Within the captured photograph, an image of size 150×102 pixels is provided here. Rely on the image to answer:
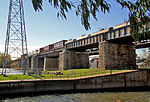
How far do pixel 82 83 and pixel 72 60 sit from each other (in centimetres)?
3400

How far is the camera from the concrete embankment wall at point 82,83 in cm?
2347

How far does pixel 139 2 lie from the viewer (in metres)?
8.20

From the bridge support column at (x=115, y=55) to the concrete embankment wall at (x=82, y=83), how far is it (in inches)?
328

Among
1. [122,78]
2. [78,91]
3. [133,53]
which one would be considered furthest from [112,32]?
[78,91]

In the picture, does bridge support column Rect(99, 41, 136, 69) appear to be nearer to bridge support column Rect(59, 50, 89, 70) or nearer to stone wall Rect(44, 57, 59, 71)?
bridge support column Rect(59, 50, 89, 70)

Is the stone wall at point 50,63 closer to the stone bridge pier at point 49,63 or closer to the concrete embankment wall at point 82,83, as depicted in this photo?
the stone bridge pier at point 49,63

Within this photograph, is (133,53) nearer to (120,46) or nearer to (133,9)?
(120,46)

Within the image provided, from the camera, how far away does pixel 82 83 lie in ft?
88.4

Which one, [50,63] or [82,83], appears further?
[50,63]

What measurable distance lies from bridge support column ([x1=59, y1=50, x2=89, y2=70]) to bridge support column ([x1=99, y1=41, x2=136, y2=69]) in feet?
73.3

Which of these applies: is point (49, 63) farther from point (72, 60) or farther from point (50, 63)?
point (72, 60)

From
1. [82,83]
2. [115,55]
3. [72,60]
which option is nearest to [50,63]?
[72,60]

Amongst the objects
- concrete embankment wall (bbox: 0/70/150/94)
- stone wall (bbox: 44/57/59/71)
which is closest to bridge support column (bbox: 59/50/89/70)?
stone wall (bbox: 44/57/59/71)

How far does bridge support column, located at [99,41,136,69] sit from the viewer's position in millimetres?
38469
